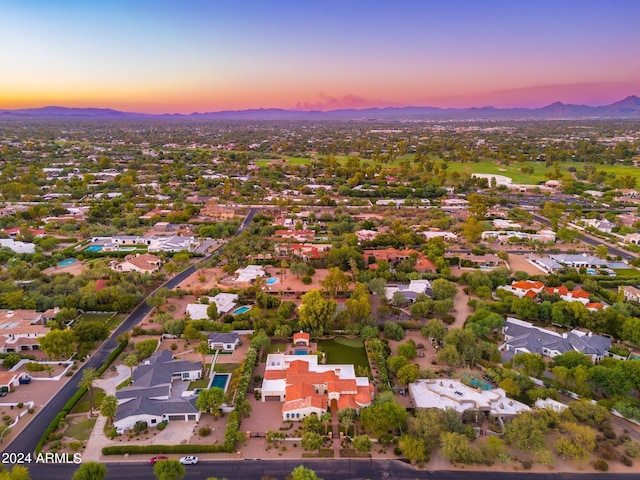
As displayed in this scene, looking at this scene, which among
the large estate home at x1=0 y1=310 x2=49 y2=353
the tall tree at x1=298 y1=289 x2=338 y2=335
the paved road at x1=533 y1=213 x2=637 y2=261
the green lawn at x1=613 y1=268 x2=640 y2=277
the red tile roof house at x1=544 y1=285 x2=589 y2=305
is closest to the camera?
the large estate home at x1=0 y1=310 x2=49 y2=353

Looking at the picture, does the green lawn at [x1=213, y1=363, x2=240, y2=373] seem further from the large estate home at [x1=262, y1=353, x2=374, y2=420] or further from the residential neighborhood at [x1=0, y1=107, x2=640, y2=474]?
the large estate home at [x1=262, y1=353, x2=374, y2=420]

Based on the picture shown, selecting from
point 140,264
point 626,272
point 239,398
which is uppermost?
point 140,264

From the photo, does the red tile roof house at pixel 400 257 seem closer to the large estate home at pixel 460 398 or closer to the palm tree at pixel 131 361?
the large estate home at pixel 460 398

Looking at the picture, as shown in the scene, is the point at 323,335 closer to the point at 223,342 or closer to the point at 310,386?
the point at 223,342

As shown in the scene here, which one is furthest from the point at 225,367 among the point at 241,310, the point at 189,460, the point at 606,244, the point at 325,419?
the point at 606,244

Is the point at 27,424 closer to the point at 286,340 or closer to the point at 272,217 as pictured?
the point at 286,340

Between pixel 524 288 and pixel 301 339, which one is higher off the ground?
pixel 524 288

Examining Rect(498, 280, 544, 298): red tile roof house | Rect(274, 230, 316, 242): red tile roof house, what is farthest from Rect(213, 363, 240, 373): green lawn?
Rect(274, 230, 316, 242): red tile roof house
